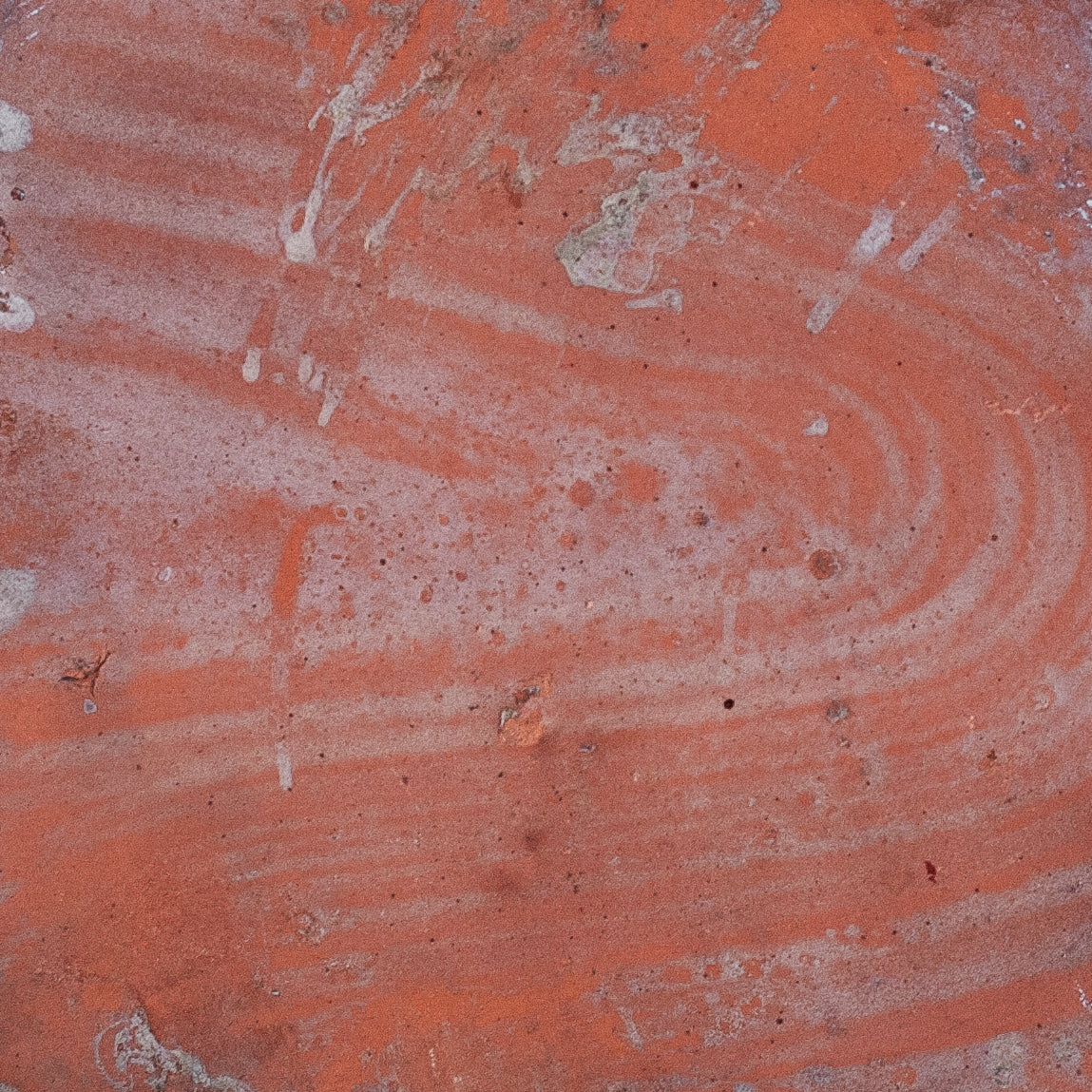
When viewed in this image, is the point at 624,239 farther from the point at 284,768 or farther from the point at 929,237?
the point at 284,768

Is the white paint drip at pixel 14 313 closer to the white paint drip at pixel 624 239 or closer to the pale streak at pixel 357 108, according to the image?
the pale streak at pixel 357 108

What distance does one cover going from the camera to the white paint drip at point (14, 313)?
Result: 7.57 metres

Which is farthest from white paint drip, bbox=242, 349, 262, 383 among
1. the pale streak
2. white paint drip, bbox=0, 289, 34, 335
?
white paint drip, bbox=0, 289, 34, 335

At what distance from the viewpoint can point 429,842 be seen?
771cm

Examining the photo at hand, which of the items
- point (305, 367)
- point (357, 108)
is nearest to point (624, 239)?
point (357, 108)

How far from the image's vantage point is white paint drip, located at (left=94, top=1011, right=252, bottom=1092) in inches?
303

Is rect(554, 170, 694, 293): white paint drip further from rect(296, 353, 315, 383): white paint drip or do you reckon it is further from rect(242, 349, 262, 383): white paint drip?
rect(242, 349, 262, 383): white paint drip

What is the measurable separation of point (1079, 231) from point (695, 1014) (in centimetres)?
751

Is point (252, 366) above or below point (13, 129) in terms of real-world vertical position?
below

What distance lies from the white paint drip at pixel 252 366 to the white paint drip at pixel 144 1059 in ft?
18.2

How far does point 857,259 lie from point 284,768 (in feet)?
21.5

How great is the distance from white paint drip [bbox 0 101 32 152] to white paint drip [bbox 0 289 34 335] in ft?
4.01

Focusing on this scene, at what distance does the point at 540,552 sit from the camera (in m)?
7.73

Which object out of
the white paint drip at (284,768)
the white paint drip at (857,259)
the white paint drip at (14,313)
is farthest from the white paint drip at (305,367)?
the white paint drip at (857,259)
